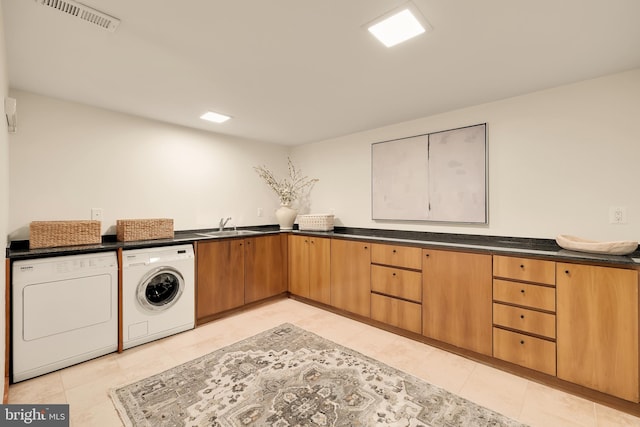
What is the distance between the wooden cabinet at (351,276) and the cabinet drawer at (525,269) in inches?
47.9

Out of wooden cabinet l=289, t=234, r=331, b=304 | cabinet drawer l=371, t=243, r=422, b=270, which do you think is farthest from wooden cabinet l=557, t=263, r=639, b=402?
wooden cabinet l=289, t=234, r=331, b=304

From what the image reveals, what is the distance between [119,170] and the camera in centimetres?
295

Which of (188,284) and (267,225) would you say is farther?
(267,225)

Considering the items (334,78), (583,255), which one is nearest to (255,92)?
(334,78)

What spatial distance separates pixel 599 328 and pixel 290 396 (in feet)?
6.81

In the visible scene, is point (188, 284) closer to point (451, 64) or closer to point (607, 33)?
point (451, 64)

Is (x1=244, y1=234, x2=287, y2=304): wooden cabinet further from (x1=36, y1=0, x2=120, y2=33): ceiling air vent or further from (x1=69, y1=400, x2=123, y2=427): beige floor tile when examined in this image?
(x1=36, y1=0, x2=120, y2=33): ceiling air vent

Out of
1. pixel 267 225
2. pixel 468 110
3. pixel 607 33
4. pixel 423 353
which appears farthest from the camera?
pixel 267 225

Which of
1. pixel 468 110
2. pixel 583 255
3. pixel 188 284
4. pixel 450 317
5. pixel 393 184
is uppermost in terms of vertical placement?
pixel 468 110

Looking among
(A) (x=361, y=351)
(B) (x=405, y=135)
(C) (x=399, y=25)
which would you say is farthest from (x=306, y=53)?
(A) (x=361, y=351)

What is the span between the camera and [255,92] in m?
2.52

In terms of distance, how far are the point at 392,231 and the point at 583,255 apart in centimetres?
176

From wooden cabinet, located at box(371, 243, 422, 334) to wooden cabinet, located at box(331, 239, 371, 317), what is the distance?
78mm

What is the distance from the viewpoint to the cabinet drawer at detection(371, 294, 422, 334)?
2666 mm
